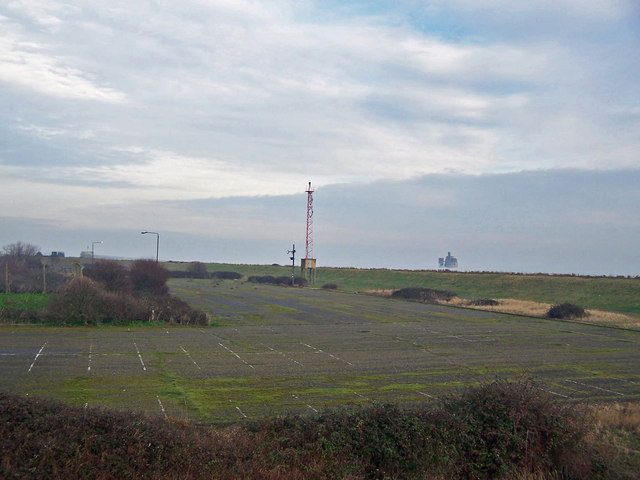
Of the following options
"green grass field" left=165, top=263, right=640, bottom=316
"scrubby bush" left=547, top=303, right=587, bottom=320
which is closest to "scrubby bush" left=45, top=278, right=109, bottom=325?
"scrubby bush" left=547, top=303, right=587, bottom=320

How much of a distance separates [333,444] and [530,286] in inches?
2524

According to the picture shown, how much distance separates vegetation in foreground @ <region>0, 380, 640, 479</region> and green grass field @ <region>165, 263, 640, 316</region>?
144 feet

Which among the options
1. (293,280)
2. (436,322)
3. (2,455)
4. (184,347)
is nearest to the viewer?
(2,455)

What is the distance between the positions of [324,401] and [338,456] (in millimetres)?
5910

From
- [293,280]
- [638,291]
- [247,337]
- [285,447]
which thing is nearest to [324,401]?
[285,447]

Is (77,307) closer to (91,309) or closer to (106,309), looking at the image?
(91,309)

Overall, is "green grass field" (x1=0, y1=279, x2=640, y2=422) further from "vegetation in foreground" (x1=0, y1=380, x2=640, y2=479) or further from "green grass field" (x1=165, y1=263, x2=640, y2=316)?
"green grass field" (x1=165, y1=263, x2=640, y2=316)

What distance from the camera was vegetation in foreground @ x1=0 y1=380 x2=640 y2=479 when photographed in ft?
22.5

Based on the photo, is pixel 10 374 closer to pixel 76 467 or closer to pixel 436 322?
pixel 76 467

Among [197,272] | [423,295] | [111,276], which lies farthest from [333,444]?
[197,272]

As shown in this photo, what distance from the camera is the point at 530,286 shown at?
66.9 metres

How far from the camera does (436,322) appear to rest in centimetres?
3534

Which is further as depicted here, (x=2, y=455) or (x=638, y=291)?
(x=638, y=291)

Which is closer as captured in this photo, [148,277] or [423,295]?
[148,277]
